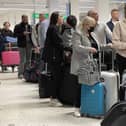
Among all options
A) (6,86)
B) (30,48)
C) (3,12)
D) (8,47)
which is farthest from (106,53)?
(3,12)

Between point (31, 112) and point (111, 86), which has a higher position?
point (111, 86)

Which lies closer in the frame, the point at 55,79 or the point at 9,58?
the point at 55,79

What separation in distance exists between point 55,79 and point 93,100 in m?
1.12

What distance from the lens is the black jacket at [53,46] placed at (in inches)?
237

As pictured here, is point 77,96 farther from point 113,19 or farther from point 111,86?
point 113,19

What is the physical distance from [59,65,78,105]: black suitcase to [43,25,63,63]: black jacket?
23 centimetres

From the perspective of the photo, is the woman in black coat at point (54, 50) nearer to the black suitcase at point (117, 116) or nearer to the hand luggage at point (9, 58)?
the black suitcase at point (117, 116)

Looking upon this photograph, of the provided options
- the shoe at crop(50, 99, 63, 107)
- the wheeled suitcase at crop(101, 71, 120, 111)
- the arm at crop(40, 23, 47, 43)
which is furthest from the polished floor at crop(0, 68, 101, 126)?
the arm at crop(40, 23, 47, 43)

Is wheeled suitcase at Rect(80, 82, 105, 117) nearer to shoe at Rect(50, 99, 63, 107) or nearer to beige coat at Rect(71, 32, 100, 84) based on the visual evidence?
beige coat at Rect(71, 32, 100, 84)

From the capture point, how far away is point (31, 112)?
582cm

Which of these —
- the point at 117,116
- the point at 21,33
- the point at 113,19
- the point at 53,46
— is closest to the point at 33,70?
the point at 21,33

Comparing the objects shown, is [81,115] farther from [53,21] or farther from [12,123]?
[53,21]

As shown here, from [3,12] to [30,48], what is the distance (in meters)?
19.4

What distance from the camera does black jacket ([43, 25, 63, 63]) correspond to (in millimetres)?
6027
